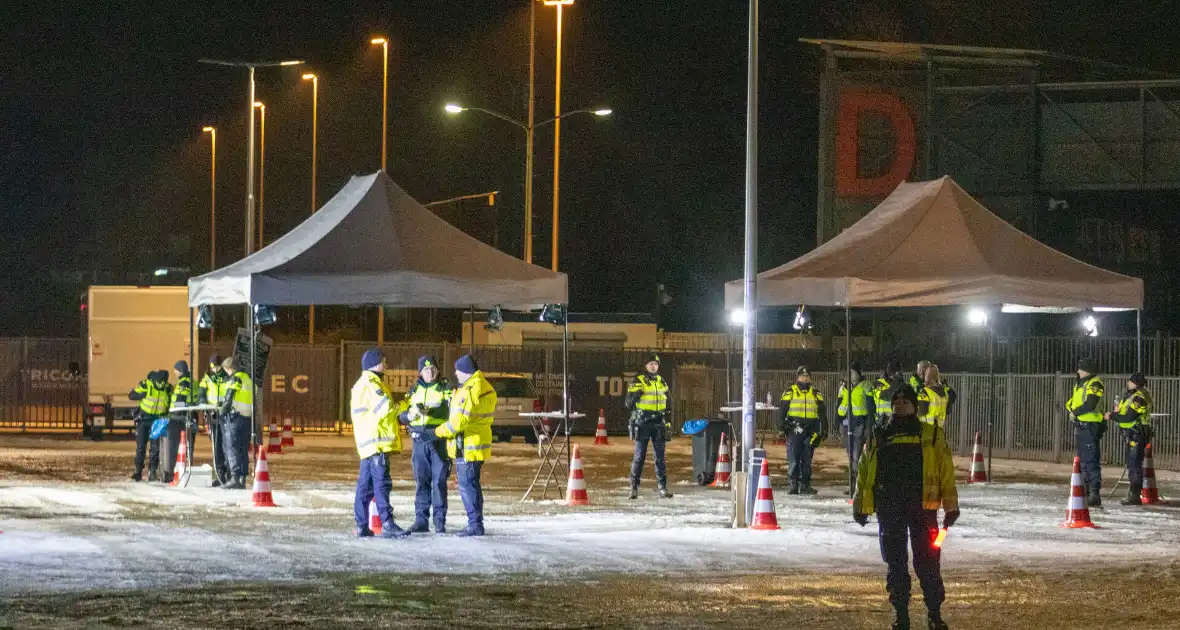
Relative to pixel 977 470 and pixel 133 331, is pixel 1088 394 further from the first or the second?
pixel 133 331

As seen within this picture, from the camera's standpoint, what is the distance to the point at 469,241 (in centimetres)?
2011

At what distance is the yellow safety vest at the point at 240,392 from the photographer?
22.3 meters

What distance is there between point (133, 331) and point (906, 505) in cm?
2634

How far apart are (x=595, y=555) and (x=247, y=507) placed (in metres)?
5.93

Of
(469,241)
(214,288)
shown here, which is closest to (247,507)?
(214,288)

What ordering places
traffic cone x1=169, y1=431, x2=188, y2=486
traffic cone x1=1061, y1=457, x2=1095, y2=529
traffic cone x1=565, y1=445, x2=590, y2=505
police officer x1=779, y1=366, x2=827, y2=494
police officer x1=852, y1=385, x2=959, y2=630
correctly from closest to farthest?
police officer x1=852, y1=385, x2=959, y2=630 → traffic cone x1=1061, y1=457, x2=1095, y2=529 → traffic cone x1=565, y1=445, x2=590, y2=505 → police officer x1=779, y1=366, x2=827, y2=494 → traffic cone x1=169, y1=431, x2=188, y2=486

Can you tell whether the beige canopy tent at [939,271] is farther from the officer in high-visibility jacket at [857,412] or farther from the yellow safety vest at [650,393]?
the officer in high-visibility jacket at [857,412]

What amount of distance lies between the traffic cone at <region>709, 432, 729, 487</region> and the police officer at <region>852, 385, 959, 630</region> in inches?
497

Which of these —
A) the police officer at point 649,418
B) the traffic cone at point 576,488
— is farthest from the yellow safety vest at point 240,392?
the police officer at point 649,418

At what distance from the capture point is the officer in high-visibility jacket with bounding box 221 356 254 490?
22.3 meters

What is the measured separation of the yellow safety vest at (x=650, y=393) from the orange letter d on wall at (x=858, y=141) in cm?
2693

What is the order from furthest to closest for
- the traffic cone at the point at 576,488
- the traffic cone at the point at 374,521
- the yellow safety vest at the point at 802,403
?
the yellow safety vest at the point at 802,403 < the traffic cone at the point at 576,488 < the traffic cone at the point at 374,521

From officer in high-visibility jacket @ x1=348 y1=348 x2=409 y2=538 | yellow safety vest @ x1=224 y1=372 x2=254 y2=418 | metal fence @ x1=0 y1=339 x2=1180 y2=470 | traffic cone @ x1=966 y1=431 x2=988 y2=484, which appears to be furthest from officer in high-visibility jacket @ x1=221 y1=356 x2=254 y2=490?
metal fence @ x1=0 y1=339 x2=1180 y2=470

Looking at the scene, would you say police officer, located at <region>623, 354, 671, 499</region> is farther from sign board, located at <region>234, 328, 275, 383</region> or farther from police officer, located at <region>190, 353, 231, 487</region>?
sign board, located at <region>234, 328, 275, 383</region>
